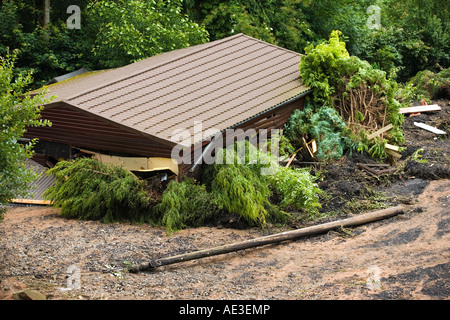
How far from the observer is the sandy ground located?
938 cm

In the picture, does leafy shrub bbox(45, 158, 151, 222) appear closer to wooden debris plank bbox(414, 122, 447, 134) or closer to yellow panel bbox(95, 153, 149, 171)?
yellow panel bbox(95, 153, 149, 171)

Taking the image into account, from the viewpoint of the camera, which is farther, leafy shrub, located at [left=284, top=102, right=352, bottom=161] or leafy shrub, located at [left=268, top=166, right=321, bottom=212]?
leafy shrub, located at [left=284, top=102, right=352, bottom=161]

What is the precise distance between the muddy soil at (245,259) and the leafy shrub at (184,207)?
28cm

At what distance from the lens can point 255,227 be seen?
13.2 metres

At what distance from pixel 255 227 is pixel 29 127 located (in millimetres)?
6802

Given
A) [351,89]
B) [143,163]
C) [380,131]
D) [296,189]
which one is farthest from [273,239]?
[351,89]

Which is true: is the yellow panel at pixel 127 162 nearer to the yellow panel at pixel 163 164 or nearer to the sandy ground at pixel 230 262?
the yellow panel at pixel 163 164

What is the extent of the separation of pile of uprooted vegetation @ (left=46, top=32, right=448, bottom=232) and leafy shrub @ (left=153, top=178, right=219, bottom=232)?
21 millimetres

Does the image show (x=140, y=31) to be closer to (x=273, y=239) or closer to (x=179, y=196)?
(x=179, y=196)

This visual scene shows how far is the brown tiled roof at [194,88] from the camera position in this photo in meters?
14.4

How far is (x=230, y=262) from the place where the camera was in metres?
11.2

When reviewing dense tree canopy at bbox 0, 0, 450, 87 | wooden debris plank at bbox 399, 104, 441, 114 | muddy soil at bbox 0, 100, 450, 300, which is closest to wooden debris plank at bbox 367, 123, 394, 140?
muddy soil at bbox 0, 100, 450, 300

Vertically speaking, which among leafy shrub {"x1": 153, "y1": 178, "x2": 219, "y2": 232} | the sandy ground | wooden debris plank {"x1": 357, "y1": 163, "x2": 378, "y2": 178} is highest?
wooden debris plank {"x1": 357, "y1": 163, "x2": 378, "y2": 178}
